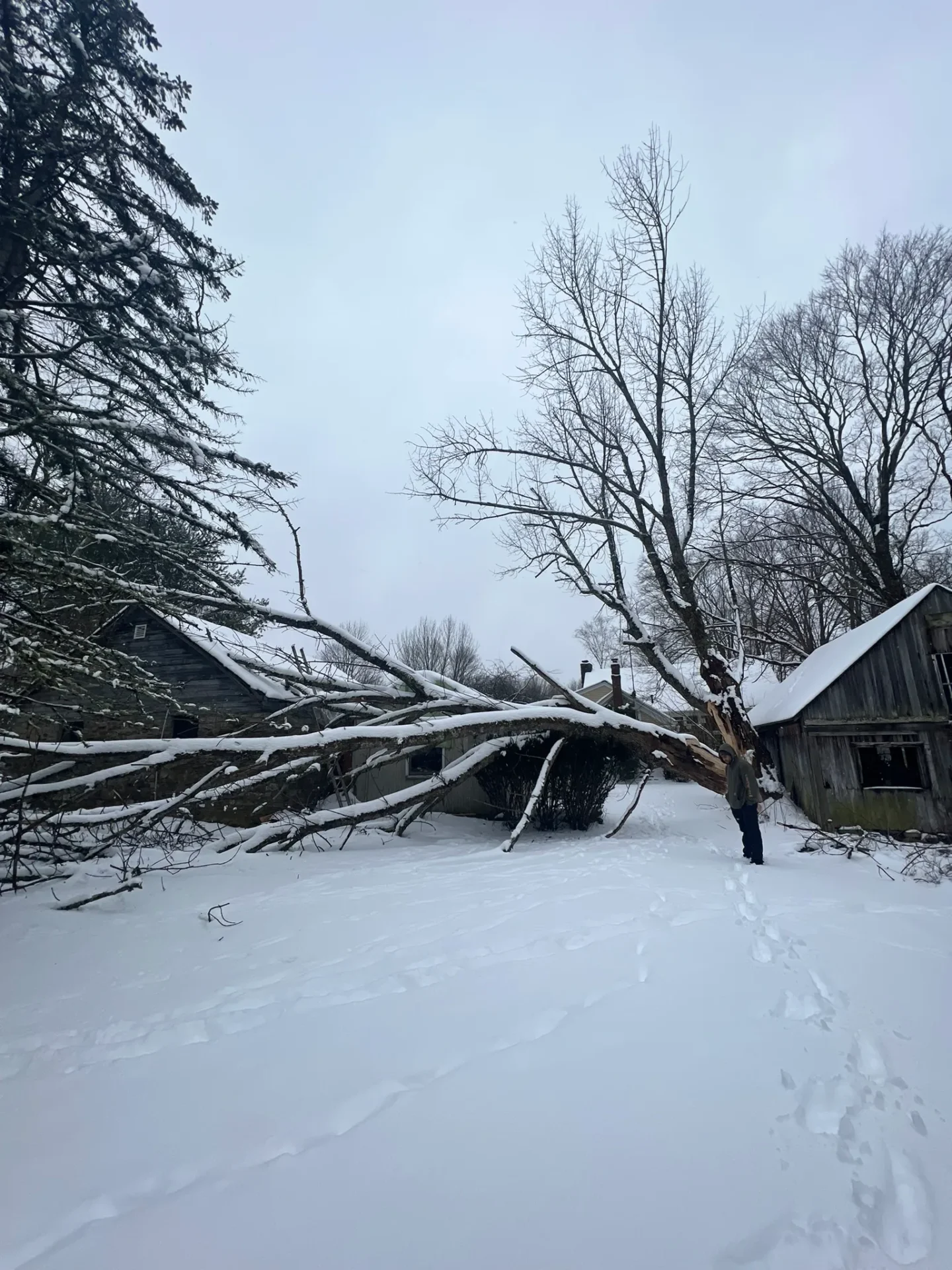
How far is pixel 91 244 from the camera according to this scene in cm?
621

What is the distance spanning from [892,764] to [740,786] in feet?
26.9

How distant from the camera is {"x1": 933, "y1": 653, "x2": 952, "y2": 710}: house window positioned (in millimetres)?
11625

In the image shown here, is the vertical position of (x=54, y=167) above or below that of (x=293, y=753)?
above

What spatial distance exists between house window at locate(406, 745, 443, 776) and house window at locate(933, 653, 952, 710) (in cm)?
1122

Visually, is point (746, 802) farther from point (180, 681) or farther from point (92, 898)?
point (180, 681)

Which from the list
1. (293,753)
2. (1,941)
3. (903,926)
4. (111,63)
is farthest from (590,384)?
(1,941)

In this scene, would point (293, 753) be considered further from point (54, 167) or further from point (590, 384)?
point (590, 384)

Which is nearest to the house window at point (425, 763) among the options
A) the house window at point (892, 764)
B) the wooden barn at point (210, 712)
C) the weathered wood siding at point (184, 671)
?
the wooden barn at point (210, 712)

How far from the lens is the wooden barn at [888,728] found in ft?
37.4

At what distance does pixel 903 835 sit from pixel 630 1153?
12.5 meters

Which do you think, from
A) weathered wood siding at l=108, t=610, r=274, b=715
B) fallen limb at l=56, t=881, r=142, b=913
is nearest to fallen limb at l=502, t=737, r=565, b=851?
fallen limb at l=56, t=881, r=142, b=913

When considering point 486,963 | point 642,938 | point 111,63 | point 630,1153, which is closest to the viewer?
point 630,1153

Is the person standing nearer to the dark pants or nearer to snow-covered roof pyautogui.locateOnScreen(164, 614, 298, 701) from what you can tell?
the dark pants

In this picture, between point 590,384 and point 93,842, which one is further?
Result: point 590,384
